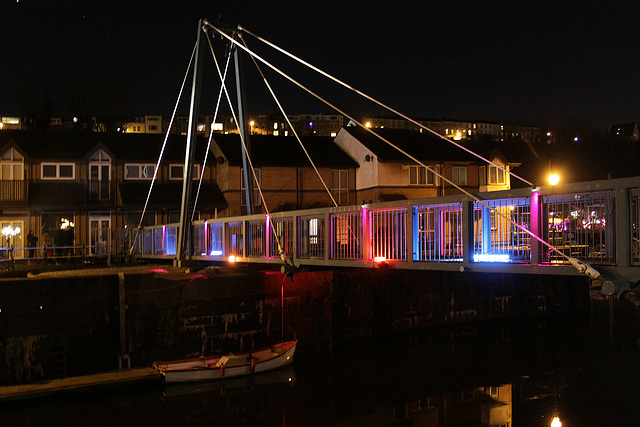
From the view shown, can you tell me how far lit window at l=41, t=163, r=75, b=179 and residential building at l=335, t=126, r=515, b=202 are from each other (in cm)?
2129

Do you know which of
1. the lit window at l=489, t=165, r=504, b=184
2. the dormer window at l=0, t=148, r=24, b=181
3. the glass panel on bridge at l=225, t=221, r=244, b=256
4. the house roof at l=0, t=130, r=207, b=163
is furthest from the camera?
the lit window at l=489, t=165, r=504, b=184

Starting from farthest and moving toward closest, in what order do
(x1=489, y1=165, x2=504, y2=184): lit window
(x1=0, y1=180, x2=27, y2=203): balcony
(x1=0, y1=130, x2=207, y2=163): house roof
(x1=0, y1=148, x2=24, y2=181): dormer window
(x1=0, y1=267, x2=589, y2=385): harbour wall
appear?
1. (x1=489, y1=165, x2=504, y2=184): lit window
2. (x1=0, y1=130, x2=207, y2=163): house roof
3. (x1=0, y1=148, x2=24, y2=181): dormer window
4. (x1=0, y1=180, x2=27, y2=203): balcony
5. (x1=0, y1=267, x2=589, y2=385): harbour wall

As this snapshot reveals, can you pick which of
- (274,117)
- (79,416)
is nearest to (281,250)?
(79,416)

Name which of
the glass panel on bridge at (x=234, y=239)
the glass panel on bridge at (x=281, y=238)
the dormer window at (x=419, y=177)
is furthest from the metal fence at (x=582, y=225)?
the dormer window at (x=419, y=177)

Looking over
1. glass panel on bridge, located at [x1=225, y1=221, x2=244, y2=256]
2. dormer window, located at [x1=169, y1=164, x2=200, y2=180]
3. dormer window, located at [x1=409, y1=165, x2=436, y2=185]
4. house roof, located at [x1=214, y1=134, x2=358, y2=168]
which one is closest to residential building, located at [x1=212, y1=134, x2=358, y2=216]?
house roof, located at [x1=214, y1=134, x2=358, y2=168]

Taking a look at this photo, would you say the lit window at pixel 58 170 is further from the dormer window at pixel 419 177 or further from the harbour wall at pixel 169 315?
the dormer window at pixel 419 177

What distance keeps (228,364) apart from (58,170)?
1066 inches

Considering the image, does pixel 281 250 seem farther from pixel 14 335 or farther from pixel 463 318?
pixel 463 318

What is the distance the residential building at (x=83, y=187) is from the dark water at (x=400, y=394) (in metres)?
19.7

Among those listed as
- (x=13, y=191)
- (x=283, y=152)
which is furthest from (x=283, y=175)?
(x=13, y=191)

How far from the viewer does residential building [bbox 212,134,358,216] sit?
46094 millimetres

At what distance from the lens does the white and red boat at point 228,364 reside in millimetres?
20922

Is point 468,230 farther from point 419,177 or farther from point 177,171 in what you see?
point 419,177

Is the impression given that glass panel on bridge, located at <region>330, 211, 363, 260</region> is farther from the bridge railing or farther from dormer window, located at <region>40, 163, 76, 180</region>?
dormer window, located at <region>40, 163, 76, 180</region>
